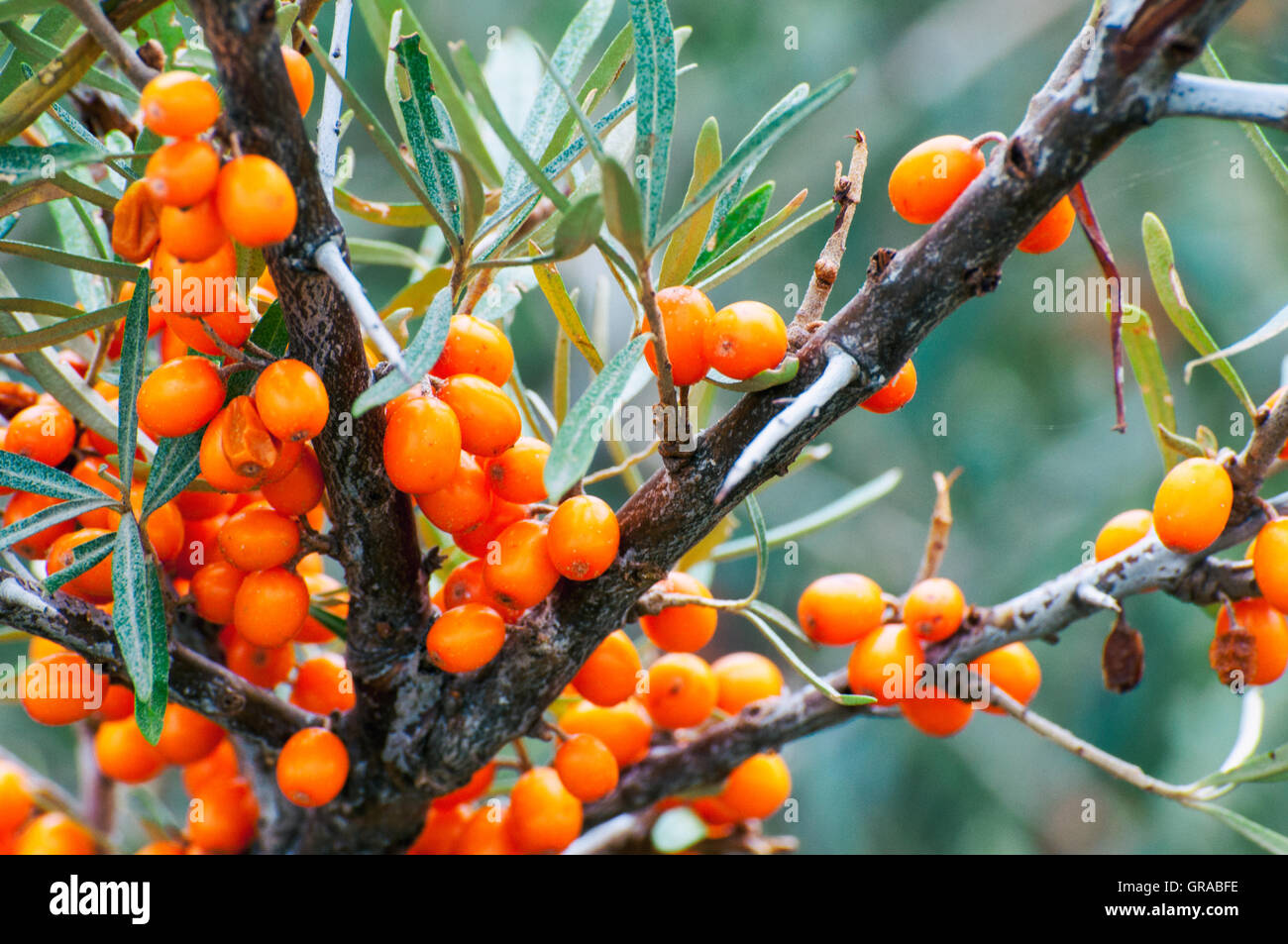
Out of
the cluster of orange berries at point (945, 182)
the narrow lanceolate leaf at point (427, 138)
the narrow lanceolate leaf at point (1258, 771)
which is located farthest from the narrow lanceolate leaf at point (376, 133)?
the narrow lanceolate leaf at point (1258, 771)

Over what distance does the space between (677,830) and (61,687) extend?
1.48 feet

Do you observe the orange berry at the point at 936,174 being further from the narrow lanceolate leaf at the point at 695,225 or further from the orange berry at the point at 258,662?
the orange berry at the point at 258,662

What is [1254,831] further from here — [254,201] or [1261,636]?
[254,201]

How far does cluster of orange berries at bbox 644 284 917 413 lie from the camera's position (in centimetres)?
43

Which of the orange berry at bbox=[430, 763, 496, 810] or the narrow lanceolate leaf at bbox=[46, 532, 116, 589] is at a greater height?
the narrow lanceolate leaf at bbox=[46, 532, 116, 589]

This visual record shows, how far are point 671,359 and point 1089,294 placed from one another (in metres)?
0.39

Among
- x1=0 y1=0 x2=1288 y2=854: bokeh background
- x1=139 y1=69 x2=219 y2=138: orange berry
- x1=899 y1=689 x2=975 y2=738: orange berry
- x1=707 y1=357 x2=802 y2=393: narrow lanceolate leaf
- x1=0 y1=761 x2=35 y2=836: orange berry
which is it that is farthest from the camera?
x1=0 y1=0 x2=1288 y2=854: bokeh background

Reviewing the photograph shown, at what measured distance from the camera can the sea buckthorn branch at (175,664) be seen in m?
0.48

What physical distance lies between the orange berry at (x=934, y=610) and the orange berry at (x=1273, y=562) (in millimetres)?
171

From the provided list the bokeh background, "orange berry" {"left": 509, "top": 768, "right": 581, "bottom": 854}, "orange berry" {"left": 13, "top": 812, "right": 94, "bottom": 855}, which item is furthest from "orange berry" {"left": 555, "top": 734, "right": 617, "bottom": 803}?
the bokeh background

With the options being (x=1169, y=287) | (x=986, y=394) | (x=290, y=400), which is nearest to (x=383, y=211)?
(x=290, y=400)

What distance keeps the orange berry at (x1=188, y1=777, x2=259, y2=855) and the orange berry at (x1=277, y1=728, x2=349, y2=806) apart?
7.9 inches

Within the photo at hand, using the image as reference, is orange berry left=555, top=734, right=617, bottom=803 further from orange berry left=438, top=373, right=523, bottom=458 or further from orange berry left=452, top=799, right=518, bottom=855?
orange berry left=438, top=373, right=523, bottom=458

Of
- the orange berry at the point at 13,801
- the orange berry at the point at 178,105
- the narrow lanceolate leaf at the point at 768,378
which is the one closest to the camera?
the orange berry at the point at 178,105
